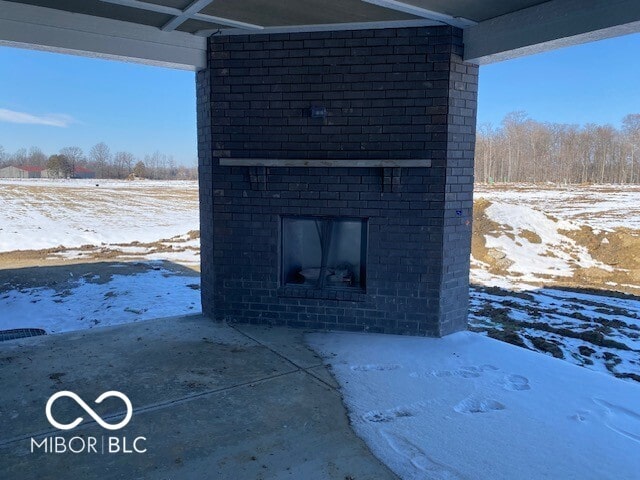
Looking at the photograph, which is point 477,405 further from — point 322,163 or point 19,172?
point 19,172

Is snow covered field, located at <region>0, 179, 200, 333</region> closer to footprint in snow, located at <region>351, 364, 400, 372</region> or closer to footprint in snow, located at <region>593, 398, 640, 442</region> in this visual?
footprint in snow, located at <region>351, 364, 400, 372</region>

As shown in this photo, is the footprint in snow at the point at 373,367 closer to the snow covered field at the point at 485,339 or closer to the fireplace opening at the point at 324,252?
the snow covered field at the point at 485,339

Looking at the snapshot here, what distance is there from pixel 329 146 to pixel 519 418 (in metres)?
2.94

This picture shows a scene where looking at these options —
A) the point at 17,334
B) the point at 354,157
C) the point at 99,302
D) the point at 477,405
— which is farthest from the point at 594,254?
the point at 17,334

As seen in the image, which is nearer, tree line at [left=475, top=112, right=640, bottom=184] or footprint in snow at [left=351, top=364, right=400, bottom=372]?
footprint in snow at [left=351, top=364, right=400, bottom=372]

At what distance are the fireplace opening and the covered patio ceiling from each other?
1947 mm

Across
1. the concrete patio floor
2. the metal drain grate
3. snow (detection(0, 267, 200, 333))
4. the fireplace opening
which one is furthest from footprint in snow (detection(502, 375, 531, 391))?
the metal drain grate

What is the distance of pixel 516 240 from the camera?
1451 centimetres

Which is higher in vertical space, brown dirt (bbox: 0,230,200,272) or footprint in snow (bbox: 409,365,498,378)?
footprint in snow (bbox: 409,365,498,378)

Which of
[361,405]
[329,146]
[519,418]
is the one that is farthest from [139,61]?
[519,418]

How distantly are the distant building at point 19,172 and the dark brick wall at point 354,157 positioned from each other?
90079 millimetres

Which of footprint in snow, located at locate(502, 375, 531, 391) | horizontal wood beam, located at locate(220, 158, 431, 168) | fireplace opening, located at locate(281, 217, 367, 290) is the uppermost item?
horizontal wood beam, located at locate(220, 158, 431, 168)

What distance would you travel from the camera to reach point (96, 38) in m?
4.45

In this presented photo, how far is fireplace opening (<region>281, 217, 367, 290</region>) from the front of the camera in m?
5.01
